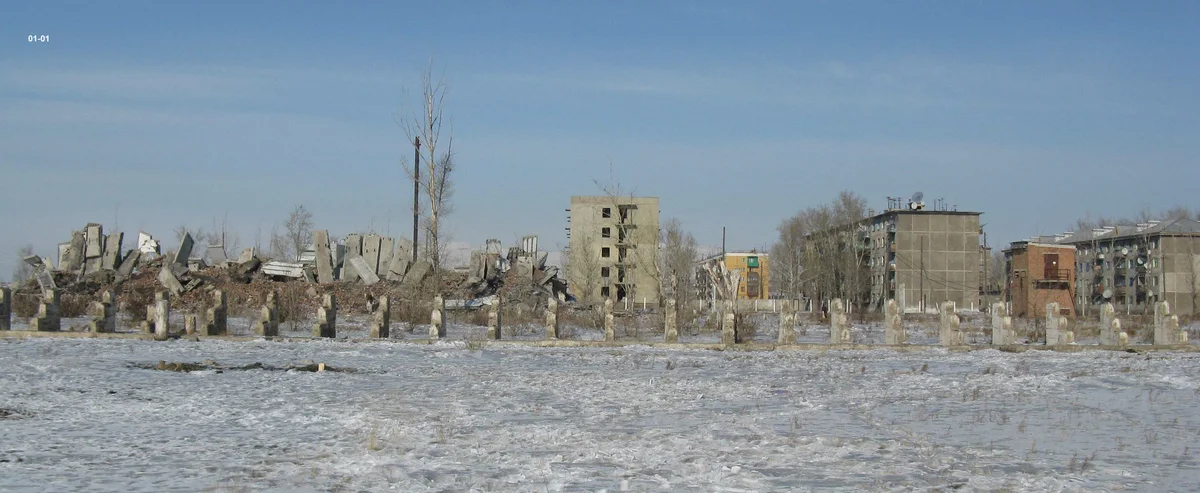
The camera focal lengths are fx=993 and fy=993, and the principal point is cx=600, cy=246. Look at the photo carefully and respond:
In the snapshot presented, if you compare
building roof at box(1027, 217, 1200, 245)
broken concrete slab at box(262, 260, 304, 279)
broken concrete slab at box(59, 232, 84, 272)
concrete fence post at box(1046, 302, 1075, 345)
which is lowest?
concrete fence post at box(1046, 302, 1075, 345)

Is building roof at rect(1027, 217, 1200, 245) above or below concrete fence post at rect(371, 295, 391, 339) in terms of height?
above

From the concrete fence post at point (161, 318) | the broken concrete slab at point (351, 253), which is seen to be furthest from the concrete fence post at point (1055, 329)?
the broken concrete slab at point (351, 253)

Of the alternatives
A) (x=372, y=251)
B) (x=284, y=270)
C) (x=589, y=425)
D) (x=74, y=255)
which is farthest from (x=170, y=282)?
(x=589, y=425)

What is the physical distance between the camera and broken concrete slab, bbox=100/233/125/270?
32.8 m

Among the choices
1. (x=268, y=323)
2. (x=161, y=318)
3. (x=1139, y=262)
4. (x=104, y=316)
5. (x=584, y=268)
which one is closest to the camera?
(x=161, y=318)

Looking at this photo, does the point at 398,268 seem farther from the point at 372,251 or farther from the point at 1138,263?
the point at 1138,263

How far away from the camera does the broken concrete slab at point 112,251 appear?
32812 millimetres

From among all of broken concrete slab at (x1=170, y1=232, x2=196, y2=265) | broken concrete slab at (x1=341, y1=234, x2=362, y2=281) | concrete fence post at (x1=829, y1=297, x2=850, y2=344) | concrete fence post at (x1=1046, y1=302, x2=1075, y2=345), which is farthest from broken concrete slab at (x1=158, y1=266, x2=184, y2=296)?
concrete fence post at (x1=1046, y1=302, x2=1075, y2=345)

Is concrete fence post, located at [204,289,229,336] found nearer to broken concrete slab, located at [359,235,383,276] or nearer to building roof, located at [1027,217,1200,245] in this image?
broken concrete slab, located at [359,235,383,276]

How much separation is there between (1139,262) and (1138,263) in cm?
167

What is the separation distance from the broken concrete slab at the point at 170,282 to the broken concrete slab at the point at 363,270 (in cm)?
550

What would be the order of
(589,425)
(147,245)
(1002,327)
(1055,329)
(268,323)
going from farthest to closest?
(147,245) → (1055,329) → (1002,327) → (268,323) → (589,425)

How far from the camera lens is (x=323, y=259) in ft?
110

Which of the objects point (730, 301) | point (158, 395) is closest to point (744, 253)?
point (730, 301)
